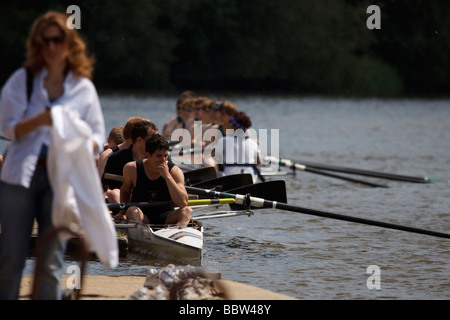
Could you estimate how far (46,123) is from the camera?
4160 millimetres

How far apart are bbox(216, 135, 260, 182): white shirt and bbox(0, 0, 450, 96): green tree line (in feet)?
A: 108

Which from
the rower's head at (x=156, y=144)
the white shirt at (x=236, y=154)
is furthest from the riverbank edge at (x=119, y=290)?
the white shirt at (x=236, y=154)

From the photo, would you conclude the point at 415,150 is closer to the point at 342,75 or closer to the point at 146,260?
the point at 146,260

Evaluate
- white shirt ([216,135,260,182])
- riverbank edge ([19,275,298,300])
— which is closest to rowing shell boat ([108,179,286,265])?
riverbank edge ([19,275,298,300])

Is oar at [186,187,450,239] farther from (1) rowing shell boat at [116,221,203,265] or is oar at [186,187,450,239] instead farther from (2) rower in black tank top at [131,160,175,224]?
(2) rower in black tank top at [131,160,175,224]

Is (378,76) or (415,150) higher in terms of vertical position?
(378,76)

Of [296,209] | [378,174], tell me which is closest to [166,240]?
[296,209]

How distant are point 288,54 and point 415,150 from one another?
3103cm

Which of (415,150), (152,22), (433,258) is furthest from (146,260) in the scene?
(152,22)

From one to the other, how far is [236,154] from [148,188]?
12.0ft

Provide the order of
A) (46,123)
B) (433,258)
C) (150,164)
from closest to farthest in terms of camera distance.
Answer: (46,123) < (150,164) < (433,258)

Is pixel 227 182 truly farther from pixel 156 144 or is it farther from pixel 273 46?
pixel 273 46

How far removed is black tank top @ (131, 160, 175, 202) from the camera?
25.3 ft

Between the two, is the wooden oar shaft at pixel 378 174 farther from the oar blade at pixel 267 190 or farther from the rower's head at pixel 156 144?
the rower's head at pixel 156 144
